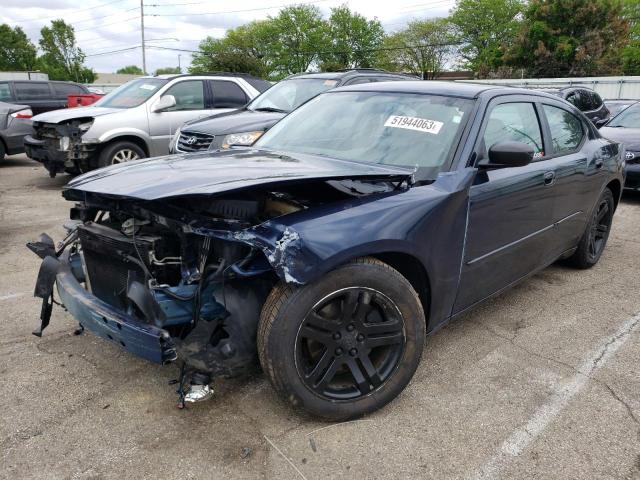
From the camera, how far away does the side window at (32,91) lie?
12.6 metres

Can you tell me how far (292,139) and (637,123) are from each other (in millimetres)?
7969

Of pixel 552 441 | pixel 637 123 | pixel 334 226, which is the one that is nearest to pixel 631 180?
pixel 637 123

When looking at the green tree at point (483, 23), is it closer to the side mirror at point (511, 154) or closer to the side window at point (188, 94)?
the side window at point (188, 94)

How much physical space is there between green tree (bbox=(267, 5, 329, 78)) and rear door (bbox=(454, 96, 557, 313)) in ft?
238

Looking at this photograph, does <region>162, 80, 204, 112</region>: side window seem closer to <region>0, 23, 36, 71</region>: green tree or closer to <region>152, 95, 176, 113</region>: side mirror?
<region>152, 95, 176, 113</region>: side mirror

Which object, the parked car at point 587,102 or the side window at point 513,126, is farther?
the parked car at point 587,102

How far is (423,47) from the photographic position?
2520 inches

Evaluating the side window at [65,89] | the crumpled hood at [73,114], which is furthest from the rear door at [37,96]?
the crumpled hood at [73,114]

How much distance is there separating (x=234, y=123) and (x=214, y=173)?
4.46 meters

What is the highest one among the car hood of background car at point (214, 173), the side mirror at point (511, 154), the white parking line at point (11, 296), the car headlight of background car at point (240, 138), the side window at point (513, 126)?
the side window at point (513, 126)

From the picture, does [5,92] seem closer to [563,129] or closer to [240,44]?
[563,129]

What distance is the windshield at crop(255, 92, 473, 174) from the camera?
120 inches

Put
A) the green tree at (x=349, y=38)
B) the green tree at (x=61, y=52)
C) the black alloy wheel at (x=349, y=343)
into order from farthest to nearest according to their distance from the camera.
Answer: the green tree at (x=349, y=38) → the green tree at (x=61, y=52) → the black alloy wheel at (x=349, y=343)

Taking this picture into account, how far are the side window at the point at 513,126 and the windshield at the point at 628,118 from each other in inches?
257
